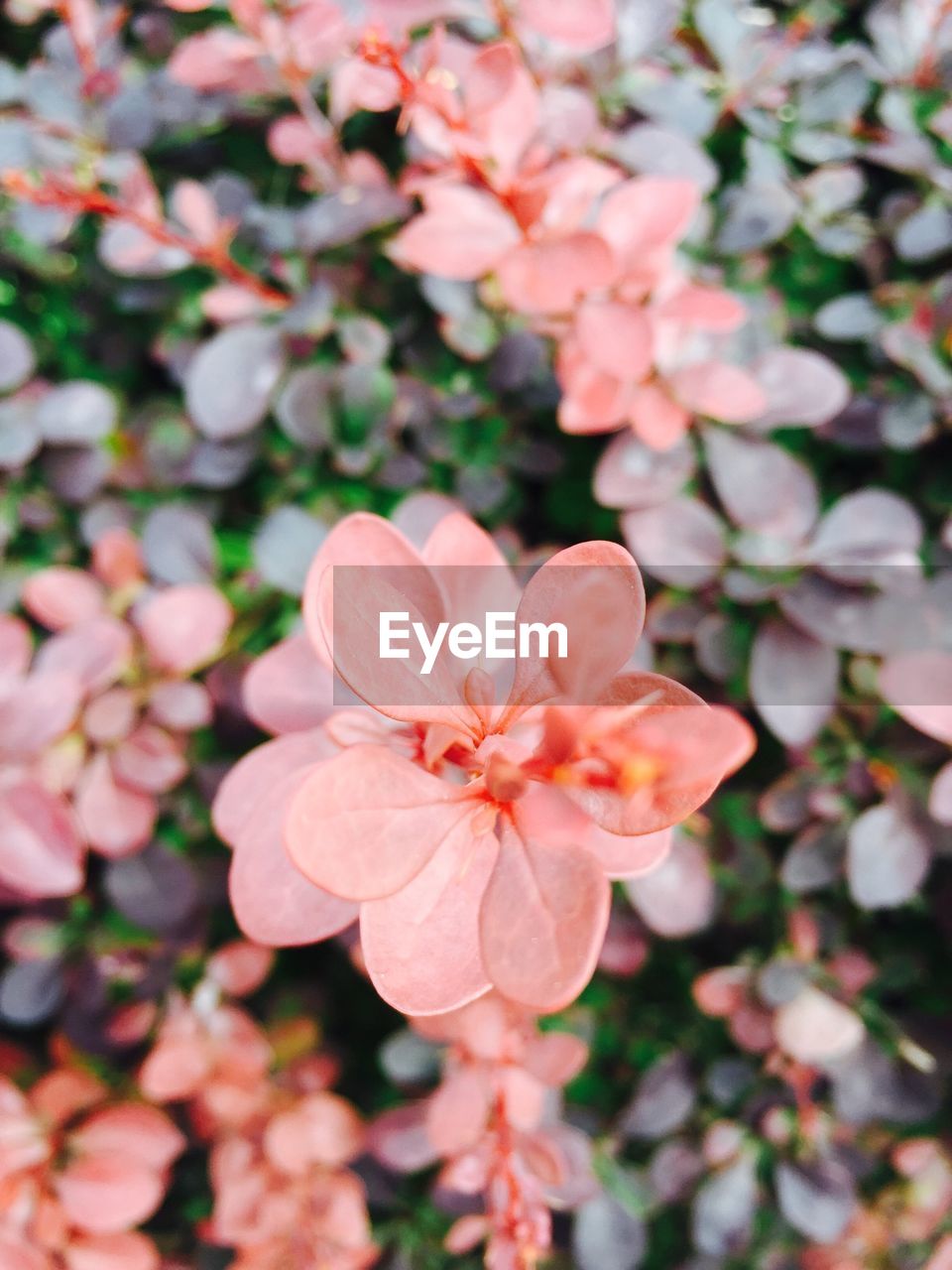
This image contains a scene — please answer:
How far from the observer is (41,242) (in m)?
0.79

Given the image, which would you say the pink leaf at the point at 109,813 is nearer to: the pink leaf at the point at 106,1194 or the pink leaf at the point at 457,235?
the pink leaf at the point at 106,1194

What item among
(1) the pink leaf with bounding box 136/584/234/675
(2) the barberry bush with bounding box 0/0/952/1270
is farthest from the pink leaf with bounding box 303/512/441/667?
(1) the pink leaf with bounding box 136/584/234/675

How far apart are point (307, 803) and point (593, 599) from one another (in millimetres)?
122

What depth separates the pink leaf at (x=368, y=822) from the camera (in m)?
0.31

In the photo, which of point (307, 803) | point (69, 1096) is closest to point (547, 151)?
point (307, 803)

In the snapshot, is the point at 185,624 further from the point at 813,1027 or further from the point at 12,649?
the point at 813,1027

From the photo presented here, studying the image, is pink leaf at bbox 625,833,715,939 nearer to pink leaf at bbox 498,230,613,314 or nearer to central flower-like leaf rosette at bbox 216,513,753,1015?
central flower-like leaf rosette at bbox 216,513,753,1015

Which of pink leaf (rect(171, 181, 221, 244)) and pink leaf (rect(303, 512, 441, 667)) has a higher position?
pink leaf (rect(171, 181, 221, 244))

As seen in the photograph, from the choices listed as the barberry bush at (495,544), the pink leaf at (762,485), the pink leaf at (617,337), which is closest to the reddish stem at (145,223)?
the barberry bush at (495,544)

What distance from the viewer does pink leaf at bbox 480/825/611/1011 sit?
0.29 metres

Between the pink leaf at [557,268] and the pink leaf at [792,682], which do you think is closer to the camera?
the pink leaf at [557,268]

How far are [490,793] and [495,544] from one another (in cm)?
30

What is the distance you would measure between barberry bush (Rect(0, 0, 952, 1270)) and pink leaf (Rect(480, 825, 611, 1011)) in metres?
0.34

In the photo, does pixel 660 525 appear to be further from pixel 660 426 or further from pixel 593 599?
pixel 593 599
